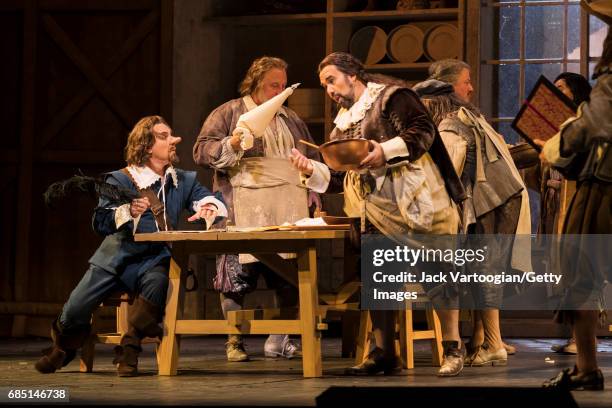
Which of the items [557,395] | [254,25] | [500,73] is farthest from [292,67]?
[557,395]

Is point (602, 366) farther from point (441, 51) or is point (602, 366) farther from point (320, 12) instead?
point (320, 12)

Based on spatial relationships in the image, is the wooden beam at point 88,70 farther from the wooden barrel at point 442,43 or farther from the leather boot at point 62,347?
the leather boot at point 62,347

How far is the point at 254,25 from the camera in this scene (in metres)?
8.68

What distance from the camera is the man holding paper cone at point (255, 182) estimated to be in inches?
250

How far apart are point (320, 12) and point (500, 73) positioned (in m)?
1.31

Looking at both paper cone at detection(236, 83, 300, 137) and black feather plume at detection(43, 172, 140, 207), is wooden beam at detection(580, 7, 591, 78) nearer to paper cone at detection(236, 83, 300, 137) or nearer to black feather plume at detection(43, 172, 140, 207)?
paper cone at detection(236, 83, 300, 137)

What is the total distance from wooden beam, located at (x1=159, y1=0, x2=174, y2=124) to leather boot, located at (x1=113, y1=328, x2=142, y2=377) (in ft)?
9.37

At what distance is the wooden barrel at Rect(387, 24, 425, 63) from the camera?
812 centimetres

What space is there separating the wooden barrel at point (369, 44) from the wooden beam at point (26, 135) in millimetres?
2069

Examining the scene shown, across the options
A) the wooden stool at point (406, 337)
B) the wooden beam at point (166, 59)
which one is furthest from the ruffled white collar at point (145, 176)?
the wooden beam at point (166, 59)

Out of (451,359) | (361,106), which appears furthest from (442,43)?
(451,359)

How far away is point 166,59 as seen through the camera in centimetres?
805

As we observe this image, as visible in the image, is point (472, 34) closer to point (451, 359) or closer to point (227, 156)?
point (227, 156)

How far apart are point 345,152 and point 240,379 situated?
102 cm
